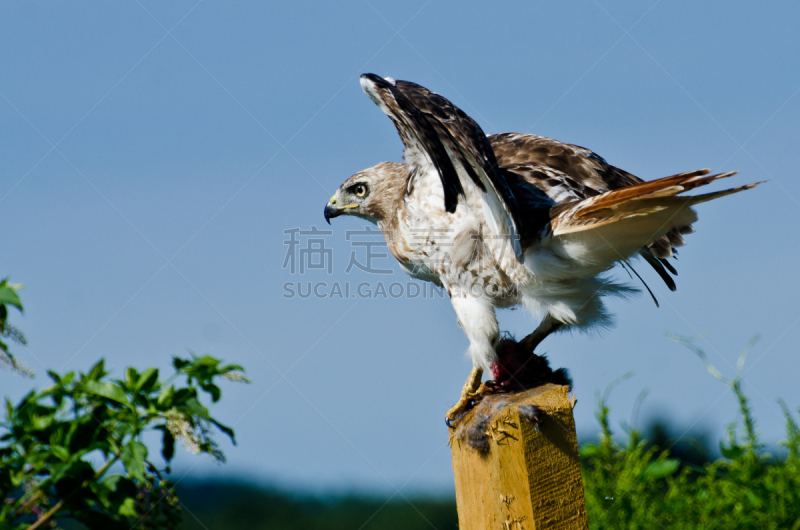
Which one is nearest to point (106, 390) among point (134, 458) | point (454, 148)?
point (134, 458)

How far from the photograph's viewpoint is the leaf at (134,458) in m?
2.17

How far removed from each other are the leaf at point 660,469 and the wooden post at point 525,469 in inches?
59.3

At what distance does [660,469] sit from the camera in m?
3.78

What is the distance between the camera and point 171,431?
2.36 meters

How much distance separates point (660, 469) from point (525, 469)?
1777mm

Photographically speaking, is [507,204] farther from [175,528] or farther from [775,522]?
[775,522]

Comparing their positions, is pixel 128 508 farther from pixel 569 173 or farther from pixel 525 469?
pixel 569 173

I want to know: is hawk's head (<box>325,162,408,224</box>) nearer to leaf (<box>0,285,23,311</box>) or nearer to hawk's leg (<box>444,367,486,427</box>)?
hawk's leg (<box>444,367,486,427</box>)

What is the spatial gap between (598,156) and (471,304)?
1.40m

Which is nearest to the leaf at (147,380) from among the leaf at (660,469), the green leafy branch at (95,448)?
the green leafy branch at (95,448)

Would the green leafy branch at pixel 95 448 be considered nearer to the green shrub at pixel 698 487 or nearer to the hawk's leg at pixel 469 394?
the hawk's leg at pixel 469 394

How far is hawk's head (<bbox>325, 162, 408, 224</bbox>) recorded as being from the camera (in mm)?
4406

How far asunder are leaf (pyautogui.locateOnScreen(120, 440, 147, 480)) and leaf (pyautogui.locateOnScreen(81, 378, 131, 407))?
15cm

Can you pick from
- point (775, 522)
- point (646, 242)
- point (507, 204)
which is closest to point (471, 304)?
point (507, 204)
